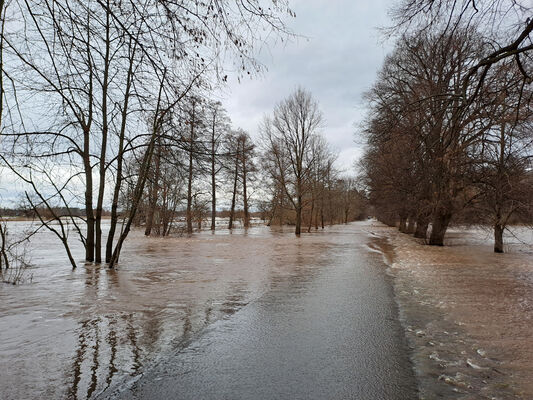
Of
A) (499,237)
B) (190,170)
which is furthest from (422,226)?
(190,170)

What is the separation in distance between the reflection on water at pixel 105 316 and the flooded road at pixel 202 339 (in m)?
0.02

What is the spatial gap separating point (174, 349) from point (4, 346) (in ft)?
7.05

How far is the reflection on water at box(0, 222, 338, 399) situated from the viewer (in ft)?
12.0

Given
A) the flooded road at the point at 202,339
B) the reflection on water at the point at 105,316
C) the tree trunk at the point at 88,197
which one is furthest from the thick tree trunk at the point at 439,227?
the tree trunk at the point at 88,197

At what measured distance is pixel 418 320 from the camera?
225 inches

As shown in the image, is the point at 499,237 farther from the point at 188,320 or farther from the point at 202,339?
the point at 202,339

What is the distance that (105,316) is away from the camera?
5.81 m

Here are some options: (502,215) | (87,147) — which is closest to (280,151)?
(502,215)

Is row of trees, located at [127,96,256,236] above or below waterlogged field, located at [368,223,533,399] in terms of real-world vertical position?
above

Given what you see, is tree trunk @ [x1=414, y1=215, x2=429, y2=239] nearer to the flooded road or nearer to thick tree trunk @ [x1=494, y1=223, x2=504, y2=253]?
thick tree trunk @ [x1=494, y1=223, x2=504, y2=253]

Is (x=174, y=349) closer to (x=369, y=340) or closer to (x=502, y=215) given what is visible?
(x=369, y=340)

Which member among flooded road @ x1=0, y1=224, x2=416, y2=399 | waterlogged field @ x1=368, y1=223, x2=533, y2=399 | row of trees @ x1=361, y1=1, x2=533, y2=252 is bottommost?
flooded road @ x1=0, y1=224, x2=416, y2=399

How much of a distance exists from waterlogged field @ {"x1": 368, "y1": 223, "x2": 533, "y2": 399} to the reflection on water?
2844 mm

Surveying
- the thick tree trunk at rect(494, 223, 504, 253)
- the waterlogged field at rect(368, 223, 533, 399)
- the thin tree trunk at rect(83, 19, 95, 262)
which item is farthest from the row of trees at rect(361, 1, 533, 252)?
the thin tree trunk at rect(83, 19, 95, 262)
